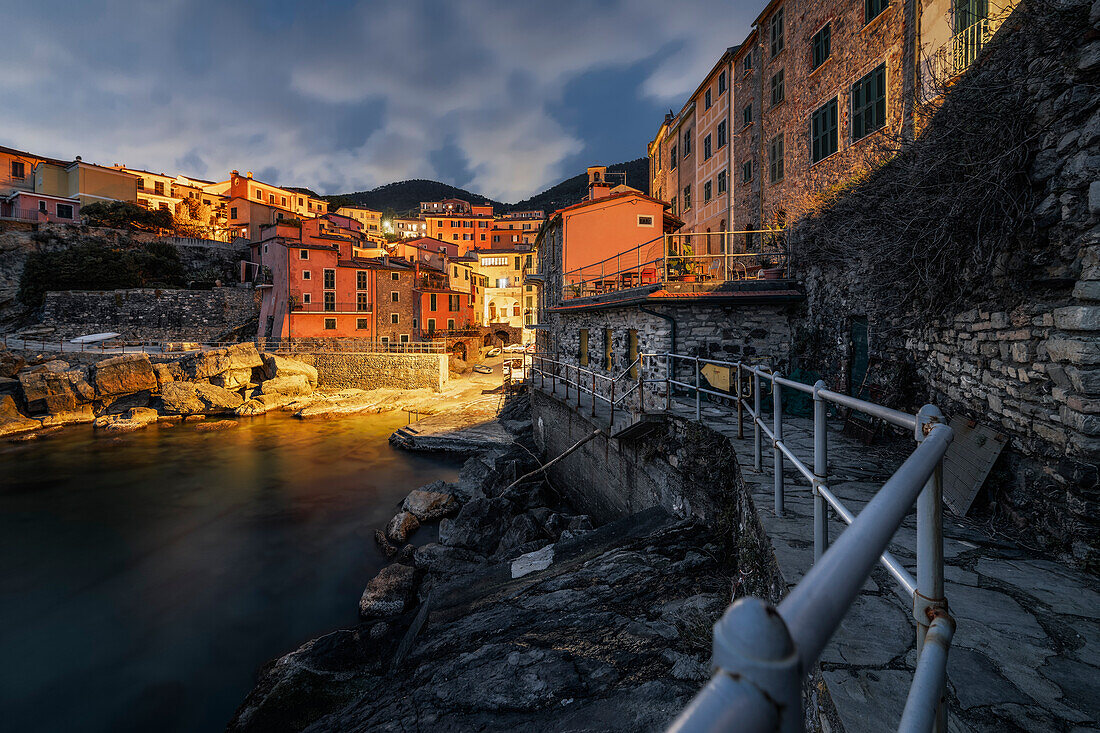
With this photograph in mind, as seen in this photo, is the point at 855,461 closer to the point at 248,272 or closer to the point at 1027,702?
the point at 1027,702

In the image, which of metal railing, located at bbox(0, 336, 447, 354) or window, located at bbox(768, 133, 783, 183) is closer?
window, located at bbox(768, 133, 783, 183)

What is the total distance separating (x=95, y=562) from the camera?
1249cm

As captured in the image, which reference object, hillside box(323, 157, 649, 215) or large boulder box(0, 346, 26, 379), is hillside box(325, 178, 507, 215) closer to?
hillside box(323, 157, 649, 215)

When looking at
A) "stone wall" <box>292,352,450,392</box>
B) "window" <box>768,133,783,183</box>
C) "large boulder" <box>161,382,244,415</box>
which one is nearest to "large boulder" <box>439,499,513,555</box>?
"window" <box>768,133,783,183</box>

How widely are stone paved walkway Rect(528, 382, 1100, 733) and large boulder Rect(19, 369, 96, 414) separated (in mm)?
37109

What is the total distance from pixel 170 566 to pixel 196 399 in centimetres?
2035

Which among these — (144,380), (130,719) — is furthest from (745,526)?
(144,380)

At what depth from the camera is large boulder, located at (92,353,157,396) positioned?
1116 inches

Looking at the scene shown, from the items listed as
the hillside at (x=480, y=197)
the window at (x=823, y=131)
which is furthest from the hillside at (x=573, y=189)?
the window at (x=823, y=131)

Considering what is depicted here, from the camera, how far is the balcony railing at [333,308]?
1468 inches

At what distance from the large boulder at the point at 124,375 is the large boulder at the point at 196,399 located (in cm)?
185

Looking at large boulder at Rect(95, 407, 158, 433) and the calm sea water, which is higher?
large boulder at Rect(95, 407, 158, 433)

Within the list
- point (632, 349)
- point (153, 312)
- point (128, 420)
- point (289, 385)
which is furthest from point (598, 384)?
point (153, 312)

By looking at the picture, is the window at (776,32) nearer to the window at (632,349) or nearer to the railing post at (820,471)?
the window at (632,349)
